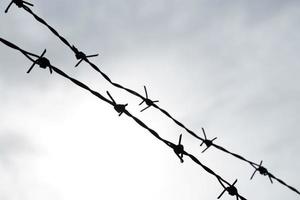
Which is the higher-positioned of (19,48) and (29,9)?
(29,9)

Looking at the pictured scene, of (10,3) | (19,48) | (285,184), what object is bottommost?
(19,48)

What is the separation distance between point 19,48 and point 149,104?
6.08 ft

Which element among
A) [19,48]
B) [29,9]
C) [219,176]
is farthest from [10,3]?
[219,176]

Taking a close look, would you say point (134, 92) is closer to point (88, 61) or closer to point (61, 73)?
point (88, 61)

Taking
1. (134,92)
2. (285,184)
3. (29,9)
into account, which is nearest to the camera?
(29,9)

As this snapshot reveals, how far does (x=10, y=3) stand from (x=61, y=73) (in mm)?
997

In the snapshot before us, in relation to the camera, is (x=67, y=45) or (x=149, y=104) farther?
(x=149, y=104)

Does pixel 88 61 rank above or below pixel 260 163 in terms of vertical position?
below

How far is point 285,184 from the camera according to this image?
238 inches

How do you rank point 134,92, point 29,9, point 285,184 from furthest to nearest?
1. point 285,184
2. point 134,92
3. point 29,9

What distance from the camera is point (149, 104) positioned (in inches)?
216

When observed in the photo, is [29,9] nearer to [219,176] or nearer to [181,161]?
[181,161]

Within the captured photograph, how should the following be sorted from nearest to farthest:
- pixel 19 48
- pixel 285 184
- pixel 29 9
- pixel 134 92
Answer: pixel 19 48, pixel 29 9, pixel 134 92, pixel 285 184

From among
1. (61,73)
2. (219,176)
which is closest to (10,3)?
(61,73)
